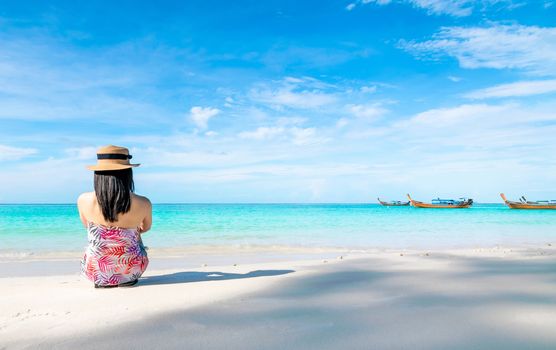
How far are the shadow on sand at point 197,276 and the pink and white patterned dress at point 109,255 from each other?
51 centimetres

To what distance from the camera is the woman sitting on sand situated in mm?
4809

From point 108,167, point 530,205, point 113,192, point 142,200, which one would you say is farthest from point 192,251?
point 530,205

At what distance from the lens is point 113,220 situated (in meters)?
4.94

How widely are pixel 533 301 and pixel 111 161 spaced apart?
15.8ft

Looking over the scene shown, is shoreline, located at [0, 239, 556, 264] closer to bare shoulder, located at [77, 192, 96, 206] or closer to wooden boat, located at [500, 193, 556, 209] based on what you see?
bare shoulder, located at [77, 192, 96, 206]

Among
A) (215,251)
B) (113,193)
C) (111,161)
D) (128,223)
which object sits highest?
(111,161)

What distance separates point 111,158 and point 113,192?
16.0 inches

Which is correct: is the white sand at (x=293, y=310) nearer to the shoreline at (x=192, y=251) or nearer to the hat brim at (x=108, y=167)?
the hat brim at (x=108, y=167)

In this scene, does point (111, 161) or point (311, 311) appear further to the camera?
point (111, 161)

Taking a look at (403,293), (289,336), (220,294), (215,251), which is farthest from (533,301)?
(215,251)

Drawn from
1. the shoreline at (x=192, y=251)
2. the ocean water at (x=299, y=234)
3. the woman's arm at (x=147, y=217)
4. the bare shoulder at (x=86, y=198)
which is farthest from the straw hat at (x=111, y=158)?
the ocean water at (x=299, y=234)

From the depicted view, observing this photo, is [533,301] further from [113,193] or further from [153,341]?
[113,193]

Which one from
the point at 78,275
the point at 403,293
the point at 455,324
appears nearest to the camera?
Answer: the point at 455,324

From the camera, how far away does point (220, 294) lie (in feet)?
15.4
